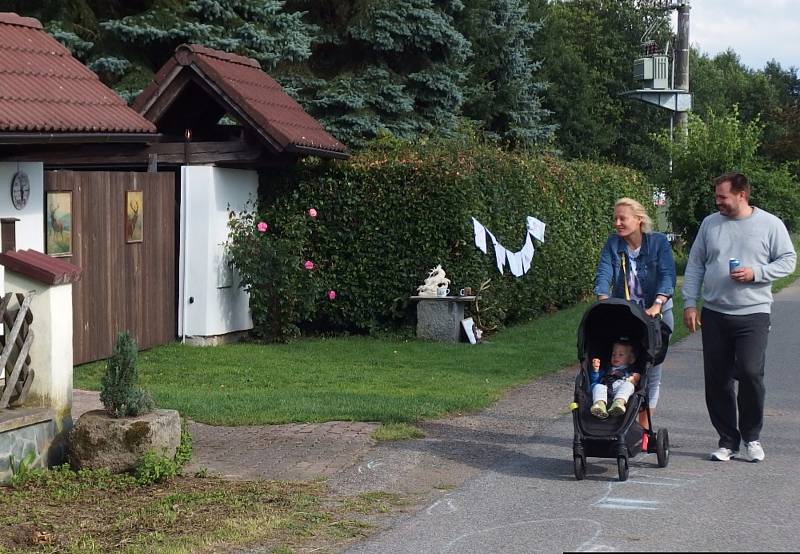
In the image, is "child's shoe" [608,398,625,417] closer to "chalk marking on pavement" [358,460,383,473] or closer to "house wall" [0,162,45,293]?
"chalk marking on pavement" [358,460,383,473]

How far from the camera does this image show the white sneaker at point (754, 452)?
28.3 ft

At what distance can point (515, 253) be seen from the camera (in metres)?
18.0

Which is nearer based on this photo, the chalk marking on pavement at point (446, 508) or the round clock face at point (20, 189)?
the chalk marking on pavement at point (446, 508)

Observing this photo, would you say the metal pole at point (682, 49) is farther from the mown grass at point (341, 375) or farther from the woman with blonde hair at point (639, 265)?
the woman with blonde hair at point (639, 265)

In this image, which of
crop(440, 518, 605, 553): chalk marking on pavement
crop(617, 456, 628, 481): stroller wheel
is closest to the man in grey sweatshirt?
crop(617, 456, 628, 481): stroller wheel

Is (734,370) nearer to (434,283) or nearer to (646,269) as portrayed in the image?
(646,269)

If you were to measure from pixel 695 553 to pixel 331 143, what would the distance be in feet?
36.7

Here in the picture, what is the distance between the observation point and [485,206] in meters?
16.9

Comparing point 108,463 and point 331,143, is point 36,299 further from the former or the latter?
point 331,143

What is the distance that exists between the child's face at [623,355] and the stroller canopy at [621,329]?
0.07 m

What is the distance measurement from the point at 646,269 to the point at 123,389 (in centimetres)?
375

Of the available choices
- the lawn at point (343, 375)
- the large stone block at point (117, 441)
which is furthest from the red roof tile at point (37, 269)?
the lawn at point (343, 375)

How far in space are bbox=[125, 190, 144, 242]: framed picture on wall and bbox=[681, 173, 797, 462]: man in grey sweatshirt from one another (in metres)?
7.71

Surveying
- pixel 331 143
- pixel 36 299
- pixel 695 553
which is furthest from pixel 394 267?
pixel 695 553
